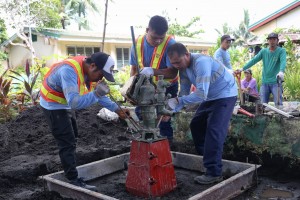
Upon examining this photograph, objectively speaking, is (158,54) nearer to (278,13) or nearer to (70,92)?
(70,92)

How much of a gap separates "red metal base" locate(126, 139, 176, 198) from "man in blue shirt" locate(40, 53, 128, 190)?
44 cm

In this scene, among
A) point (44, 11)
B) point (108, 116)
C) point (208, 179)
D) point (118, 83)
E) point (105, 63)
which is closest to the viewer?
point (105, 63)

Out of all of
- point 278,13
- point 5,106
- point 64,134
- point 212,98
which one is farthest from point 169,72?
point 278,13

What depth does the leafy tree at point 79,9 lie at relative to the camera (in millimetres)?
30109

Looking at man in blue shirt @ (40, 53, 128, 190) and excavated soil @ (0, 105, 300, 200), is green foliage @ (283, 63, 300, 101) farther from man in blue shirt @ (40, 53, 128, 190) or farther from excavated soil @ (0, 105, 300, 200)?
man in blue shirt @ (40, 53, 128, 190)

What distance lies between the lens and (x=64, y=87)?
2994 millimetres

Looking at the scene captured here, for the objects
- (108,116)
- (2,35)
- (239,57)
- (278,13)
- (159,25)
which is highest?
(278,13)

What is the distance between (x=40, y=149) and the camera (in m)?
5.23

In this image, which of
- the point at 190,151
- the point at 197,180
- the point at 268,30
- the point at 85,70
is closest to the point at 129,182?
the point at 197,180

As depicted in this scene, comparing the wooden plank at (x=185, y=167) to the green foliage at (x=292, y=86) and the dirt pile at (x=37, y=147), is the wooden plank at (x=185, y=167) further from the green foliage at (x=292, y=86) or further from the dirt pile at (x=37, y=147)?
the green foliage at (x=292, y=86)

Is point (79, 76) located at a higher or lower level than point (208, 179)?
higher

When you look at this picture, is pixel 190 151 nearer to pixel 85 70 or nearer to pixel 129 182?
pixel 129 182

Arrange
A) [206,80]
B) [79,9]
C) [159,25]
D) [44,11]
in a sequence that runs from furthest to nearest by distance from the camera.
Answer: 1. [79,9]
2. [44,11]
3. [159,25]
4. [206,80]

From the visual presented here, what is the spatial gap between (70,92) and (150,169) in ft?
3.52
